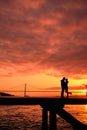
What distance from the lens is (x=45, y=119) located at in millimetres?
20594

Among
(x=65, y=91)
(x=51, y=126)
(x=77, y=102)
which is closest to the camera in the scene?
(x=51, y=126)

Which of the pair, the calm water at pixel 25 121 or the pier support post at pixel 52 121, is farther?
the calm water at pixel 25 121

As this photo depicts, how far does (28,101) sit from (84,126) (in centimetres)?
440

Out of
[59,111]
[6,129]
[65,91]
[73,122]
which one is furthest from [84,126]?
[6,129]

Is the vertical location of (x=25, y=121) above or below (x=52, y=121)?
below

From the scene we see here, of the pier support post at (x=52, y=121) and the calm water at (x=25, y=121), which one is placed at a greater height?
the pier support post at (x=52, y=121)

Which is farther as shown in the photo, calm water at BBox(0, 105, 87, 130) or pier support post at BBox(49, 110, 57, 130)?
calm water at BBox(0, 105, 87, 130)

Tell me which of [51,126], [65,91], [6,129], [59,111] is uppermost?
[65,91]

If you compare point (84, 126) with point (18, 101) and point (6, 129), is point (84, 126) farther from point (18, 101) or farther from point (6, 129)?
point (6, 129)

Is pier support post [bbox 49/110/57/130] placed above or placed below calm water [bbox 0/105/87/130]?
above

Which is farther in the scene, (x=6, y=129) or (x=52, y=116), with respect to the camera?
(x=6, y=129)

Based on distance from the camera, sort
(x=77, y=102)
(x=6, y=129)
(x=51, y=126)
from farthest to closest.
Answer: (x=6, y=129)
(x=77, y=102)
(x=51, y=126)

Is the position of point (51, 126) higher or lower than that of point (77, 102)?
lower

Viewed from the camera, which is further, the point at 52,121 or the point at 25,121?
the point at 25,121
